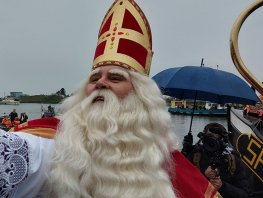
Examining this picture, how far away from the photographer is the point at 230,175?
137 inches

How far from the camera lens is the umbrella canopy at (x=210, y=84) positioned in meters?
5.27

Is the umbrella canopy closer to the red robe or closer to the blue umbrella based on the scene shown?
the blue umbrella

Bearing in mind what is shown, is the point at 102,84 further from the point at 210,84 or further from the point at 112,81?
the point at 210,84

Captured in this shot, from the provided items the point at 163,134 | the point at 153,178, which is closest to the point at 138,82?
the point at 163,134

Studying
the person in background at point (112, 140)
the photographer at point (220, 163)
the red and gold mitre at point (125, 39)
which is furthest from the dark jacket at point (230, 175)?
the red and gold mitre at point (125, 39)

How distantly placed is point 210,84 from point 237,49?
3.37 m

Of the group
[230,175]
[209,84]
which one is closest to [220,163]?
[230,175]

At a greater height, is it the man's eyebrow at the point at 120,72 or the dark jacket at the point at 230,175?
the man's eyebrow at the point at 120,72

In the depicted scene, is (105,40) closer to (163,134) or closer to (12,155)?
(163,134)

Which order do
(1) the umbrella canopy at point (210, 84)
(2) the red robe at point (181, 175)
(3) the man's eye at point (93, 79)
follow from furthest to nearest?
(1) the umbrella canopy at point (210, 84), (3) the man's eye at point (93, 79), (2) the red robe at point (181, 175)

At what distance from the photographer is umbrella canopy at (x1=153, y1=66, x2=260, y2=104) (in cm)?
527

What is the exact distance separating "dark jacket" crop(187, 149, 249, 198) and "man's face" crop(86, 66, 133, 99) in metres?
1.34

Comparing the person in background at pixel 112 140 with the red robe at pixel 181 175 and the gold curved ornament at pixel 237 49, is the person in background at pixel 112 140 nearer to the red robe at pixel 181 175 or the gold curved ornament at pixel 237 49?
the red robe at pixel 181 175

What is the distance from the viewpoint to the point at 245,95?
215 inches
